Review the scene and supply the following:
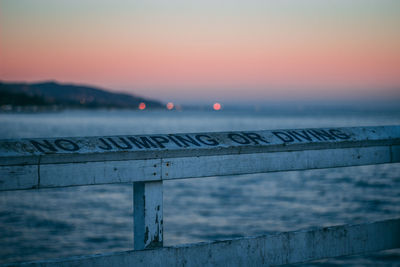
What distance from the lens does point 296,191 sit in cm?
1407

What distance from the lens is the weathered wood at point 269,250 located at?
2162mm

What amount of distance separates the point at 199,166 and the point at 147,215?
0.37 metres

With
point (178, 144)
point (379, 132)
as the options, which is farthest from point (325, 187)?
point (178, 144)

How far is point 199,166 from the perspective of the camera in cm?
237

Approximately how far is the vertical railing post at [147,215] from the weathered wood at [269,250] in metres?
0.06

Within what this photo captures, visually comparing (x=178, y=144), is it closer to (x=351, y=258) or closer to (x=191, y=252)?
(x=191, y=252)

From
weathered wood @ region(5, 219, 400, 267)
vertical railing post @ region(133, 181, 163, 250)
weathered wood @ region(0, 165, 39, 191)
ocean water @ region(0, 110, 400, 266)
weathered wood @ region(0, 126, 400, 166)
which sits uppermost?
weathered wood @ region(0, 126, 400, 166)

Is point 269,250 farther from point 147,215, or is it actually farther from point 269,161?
point 147,215

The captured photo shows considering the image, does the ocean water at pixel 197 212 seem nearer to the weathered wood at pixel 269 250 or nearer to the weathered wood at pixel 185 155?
the weathered wood at pixel 269 250

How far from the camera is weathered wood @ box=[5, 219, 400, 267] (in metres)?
2.16

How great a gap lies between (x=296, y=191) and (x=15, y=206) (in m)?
8.07

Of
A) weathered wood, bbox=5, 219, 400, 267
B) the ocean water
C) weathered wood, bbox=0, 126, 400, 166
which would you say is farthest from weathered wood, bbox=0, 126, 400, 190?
the ocean water

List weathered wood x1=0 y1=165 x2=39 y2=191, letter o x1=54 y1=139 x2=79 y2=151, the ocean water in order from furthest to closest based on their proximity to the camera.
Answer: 1. the ocean water
2. letter o x1=54 y1=139 x2=79 y2=151
3. weathered wood x1=0 y1=165 x2=39 y2=191

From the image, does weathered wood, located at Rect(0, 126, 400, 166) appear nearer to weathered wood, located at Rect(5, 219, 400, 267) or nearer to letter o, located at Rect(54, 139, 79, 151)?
letter o, located at Rect(54, 139, 79, 151)
